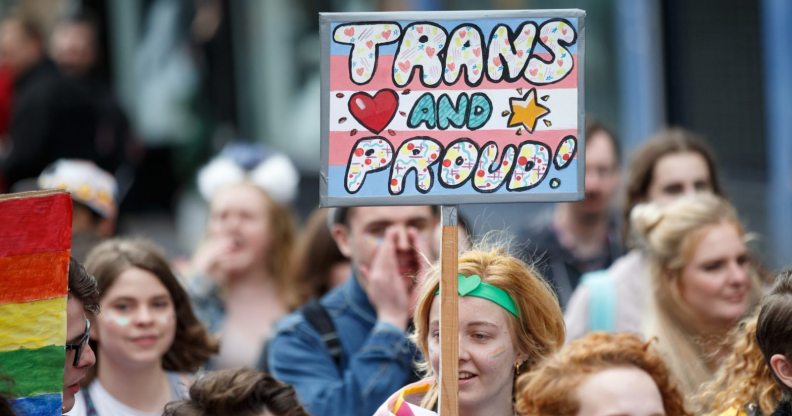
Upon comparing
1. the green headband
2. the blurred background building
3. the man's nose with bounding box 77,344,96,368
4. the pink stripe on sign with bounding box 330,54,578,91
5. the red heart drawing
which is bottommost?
the man's nose with bounding box 77,344,96,368

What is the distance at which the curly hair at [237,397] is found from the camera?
4.47m

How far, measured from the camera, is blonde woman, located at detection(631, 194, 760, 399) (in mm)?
5867

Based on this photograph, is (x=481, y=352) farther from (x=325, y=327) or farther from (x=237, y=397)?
(x=325, y=327)

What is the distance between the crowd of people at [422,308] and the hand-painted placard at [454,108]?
0.40 metres

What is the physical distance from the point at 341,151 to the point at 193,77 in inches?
512

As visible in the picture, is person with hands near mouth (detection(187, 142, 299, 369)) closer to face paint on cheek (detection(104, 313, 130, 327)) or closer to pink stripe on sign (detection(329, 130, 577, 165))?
face paint on cheek (detection(104, 313, 130, 327))

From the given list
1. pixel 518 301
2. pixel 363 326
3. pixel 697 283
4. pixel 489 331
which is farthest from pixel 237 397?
pixel 697 283

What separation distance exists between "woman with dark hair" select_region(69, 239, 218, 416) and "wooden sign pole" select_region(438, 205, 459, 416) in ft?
4.52

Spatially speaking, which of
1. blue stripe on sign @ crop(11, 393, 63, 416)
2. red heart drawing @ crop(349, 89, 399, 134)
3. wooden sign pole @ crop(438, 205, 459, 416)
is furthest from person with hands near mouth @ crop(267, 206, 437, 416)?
blue stripe on sign @ crop(11, 393, 63, 416)

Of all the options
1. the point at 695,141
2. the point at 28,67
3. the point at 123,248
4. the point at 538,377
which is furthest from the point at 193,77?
the point at 538,377

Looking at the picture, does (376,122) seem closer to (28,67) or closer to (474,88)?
(474,88)

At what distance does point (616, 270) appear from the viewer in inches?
258

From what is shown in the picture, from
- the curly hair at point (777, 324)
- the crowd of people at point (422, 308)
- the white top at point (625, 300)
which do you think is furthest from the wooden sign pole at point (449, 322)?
the white top at point (625, 300)

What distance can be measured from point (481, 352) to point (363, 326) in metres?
1.41
